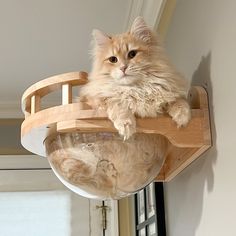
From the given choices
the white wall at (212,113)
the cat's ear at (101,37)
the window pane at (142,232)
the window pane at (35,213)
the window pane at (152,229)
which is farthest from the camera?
the window pane at (35,213)

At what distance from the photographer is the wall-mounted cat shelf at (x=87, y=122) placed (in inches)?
39.3

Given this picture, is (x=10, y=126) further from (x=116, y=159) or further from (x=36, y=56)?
(x=116, y=159)

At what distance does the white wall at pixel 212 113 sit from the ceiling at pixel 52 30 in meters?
0.33

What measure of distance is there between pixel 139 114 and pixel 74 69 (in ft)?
3.99

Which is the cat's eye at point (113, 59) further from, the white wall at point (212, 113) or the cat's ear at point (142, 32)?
the white wall at point (212, 113)

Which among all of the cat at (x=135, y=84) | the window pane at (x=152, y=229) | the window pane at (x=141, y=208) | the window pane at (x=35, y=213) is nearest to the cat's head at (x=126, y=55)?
the cat at (x=135, y=84)

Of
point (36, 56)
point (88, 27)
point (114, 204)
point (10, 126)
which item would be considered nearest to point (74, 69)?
point (36, 56)

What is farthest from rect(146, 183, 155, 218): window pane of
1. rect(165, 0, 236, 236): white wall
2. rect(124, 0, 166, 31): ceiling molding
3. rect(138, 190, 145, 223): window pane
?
rect(124, 0, 166, 31): ceiling molding

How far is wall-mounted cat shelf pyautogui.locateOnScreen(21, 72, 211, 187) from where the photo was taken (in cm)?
100

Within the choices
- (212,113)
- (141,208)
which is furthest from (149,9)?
(141,208)

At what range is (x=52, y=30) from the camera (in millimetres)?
1788

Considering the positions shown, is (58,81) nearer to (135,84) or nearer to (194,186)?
(135,84)

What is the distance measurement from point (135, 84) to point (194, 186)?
1.22ft

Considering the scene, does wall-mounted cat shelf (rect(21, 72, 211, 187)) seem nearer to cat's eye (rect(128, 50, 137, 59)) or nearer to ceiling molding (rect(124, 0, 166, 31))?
cat's eye (rect(128, 50, 137, 59))
